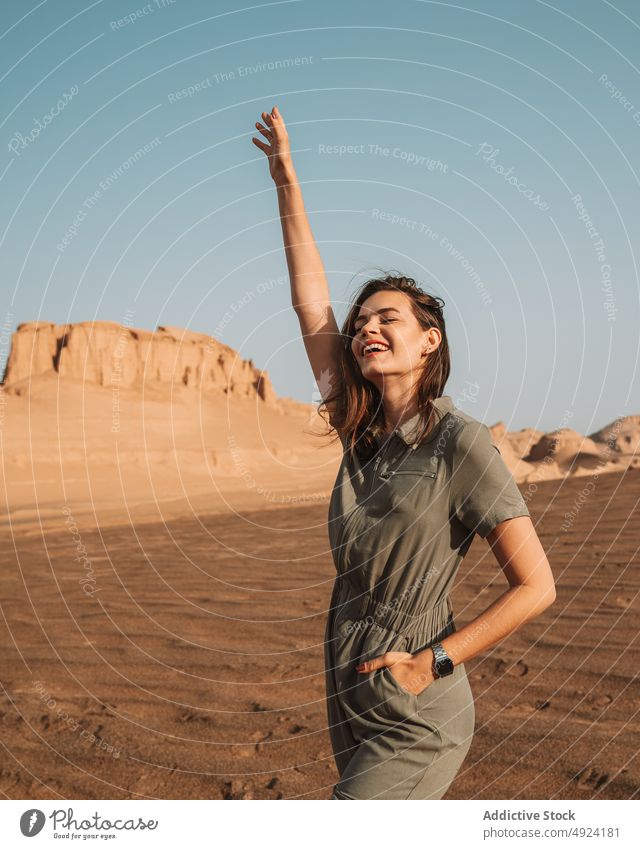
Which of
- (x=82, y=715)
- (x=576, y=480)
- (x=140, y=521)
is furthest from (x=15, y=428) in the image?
(x=82, y=715)

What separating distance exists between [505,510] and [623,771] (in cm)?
260

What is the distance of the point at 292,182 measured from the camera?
286 centimetres

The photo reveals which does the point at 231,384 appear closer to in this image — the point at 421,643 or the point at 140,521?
the point at 140,521

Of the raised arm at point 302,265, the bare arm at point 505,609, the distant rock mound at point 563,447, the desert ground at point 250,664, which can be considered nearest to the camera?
the bare arm at point 505,609

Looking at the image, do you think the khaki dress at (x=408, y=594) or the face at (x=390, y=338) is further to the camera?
the face at (x=390, y=338)

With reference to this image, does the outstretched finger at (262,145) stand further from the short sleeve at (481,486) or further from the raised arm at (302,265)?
the short sleeve at (481,486)

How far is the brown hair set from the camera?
2.38m

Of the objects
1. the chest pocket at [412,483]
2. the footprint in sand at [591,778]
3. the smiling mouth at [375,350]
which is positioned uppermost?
the smiling mouth at [375,350]

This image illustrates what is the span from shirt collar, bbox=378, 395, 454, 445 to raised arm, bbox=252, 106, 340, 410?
16.7 inches

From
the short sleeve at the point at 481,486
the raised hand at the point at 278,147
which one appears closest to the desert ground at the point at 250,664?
the raised hand at the point at 278,147

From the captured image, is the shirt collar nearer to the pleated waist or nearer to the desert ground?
the pleated waist

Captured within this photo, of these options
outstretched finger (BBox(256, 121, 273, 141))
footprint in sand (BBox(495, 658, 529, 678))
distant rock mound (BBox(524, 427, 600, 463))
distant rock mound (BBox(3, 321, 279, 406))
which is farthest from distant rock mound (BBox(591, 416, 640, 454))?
distant rock mound (BBox(3, 321, 279, 406))

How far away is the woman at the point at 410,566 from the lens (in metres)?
2.03

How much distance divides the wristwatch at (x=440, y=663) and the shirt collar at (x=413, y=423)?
1.76ft
